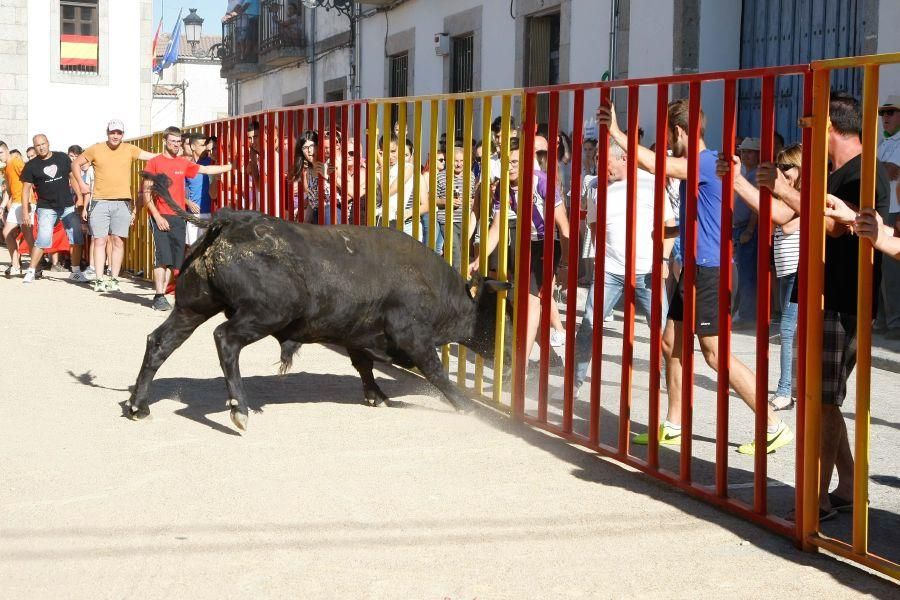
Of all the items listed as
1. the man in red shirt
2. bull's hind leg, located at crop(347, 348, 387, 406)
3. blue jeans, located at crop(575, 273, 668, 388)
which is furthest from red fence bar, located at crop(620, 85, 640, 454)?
the man in red shirt

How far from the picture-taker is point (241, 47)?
101 feet

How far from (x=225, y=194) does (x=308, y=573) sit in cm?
985

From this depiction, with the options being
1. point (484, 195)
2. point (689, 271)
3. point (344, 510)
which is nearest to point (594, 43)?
point (484, 195)

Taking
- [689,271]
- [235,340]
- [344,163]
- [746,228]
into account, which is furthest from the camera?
[746,228]

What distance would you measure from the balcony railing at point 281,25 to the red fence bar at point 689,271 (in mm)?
22175

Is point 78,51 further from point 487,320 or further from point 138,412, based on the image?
point 138,412

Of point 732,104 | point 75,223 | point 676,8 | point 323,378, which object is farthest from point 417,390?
point 75,223

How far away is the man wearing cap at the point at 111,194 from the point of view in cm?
1503

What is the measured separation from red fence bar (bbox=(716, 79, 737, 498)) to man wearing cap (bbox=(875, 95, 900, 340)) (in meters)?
5.00

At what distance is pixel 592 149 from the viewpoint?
12.3 m

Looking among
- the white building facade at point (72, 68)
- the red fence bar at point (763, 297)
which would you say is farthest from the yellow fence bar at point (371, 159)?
the white building facade at point (72, 68)

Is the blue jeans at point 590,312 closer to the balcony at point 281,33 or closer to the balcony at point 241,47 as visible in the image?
the balcony at point 281,33

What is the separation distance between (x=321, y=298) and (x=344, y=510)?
1.96 m

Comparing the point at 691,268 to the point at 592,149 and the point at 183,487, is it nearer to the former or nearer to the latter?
the point at 183,487
